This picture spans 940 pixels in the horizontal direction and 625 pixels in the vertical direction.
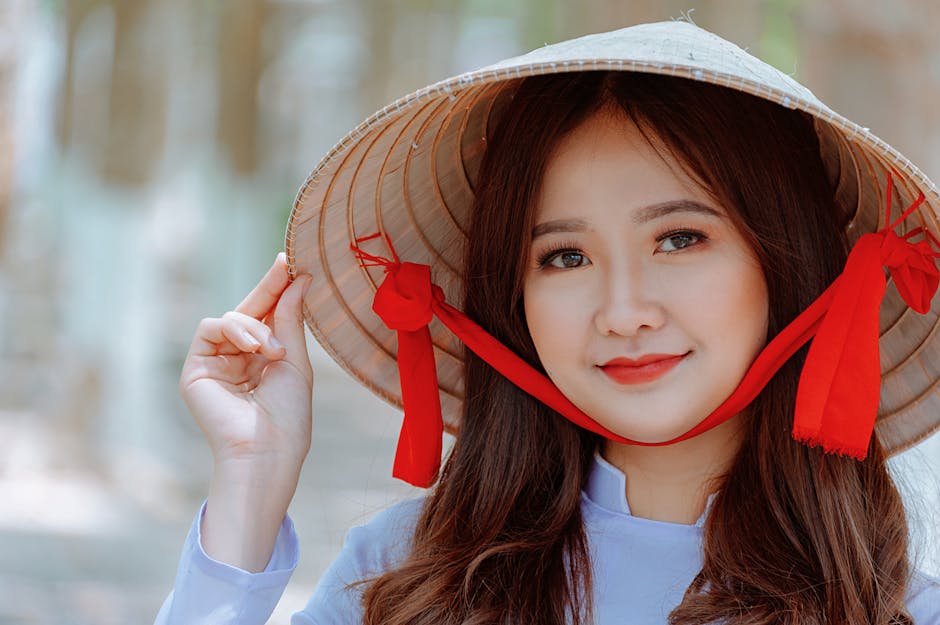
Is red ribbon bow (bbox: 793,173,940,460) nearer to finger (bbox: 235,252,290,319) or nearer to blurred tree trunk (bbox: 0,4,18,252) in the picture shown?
finger (bbox: 235,252,290,319)

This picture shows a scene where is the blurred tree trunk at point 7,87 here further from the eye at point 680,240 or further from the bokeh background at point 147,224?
the eye at point 680,240

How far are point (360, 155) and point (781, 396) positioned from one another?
77 cm

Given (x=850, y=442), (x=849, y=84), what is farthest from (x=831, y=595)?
→ (x=849, y=84)

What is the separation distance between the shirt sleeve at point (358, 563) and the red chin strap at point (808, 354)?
0.13 metres

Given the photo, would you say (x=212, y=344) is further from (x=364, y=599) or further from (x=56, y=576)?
(x=56, y=576)

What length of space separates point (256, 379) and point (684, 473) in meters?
0.74

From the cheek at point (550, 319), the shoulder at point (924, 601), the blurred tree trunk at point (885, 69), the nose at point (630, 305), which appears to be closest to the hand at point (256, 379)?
the cheek at point (550, 319)

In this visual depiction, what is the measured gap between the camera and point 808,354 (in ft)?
6.41

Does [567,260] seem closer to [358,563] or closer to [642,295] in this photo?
[642,295]

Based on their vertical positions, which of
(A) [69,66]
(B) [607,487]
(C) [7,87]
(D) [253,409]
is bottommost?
(B) [607,487]

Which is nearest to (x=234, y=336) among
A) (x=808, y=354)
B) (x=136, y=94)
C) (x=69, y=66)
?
(x=808, y=354)

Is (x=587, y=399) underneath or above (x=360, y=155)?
underneath

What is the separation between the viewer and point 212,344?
2238 mm

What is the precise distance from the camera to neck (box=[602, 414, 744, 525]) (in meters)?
2.13
